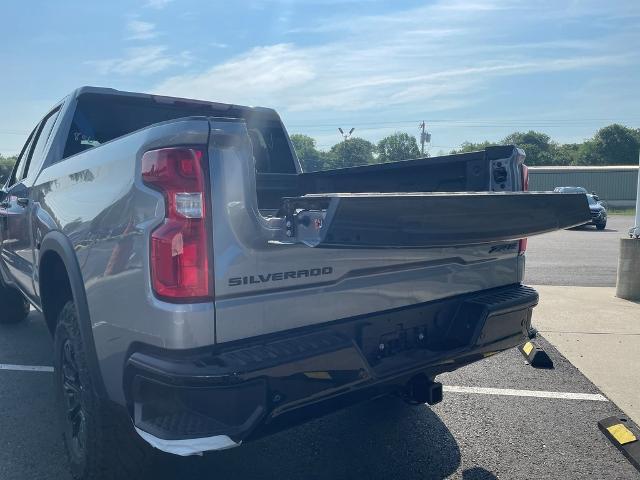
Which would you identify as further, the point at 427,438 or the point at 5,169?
the point at 5,169

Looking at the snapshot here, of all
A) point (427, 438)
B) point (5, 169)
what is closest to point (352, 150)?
point (5, 169)

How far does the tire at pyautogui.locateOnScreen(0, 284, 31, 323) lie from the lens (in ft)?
19.9

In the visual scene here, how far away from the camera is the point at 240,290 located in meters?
2.19

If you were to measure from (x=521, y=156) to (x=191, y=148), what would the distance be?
7.19 feet

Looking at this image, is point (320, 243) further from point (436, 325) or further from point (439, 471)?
point (439, 471)

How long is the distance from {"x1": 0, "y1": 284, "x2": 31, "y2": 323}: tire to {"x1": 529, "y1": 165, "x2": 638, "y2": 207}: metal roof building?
145 ft

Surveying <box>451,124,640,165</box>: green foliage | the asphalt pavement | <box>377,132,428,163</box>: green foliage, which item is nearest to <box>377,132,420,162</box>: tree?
<box>377,132,428,163</box>: green foliage

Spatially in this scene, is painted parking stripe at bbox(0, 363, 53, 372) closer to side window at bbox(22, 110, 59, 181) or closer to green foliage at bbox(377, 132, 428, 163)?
side window at bbox(22, 110, 59, 181)

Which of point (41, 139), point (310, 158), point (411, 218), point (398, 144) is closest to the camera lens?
point (411, 218)

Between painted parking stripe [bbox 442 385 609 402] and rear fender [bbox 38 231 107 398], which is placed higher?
rear fender [bbox 38 231 107 398]

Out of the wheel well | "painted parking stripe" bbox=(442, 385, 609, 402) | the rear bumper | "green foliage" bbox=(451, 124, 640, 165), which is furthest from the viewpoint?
"green foliage" bbox=(451, 124, 640, 165)

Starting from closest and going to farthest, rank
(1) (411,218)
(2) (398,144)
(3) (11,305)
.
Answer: (1) (411,218)
(3) (11,305)
(2) (398,144)

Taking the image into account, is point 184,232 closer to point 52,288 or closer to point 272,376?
point 272,376

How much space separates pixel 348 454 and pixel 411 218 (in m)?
1.75
